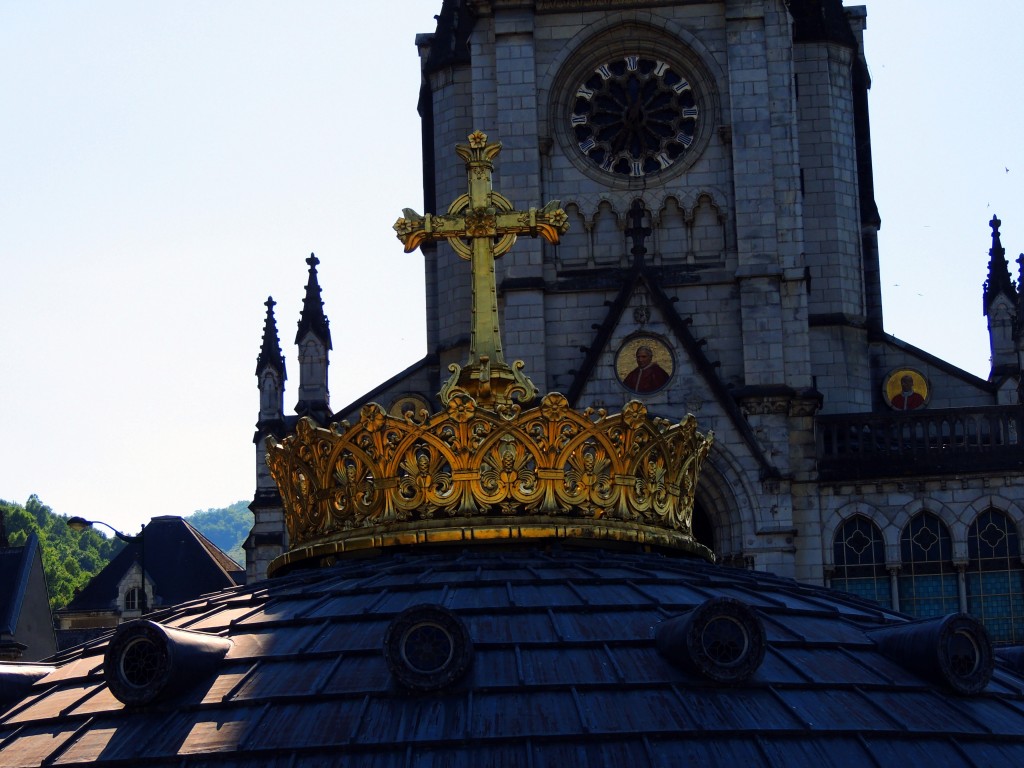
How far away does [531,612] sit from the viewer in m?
10.9

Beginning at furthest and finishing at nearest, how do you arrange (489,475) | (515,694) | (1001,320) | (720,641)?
(1001,320), (489,475), (720,641), (515,694)

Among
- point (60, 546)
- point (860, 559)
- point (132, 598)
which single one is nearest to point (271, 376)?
point (860, 559)

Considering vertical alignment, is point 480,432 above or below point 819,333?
→ below

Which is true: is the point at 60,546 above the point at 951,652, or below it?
above

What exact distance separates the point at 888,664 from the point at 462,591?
7.49 feet

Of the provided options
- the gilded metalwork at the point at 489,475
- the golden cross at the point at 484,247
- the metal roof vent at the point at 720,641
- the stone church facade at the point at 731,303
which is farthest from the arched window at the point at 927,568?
the metal roof vent at the point at 720,641

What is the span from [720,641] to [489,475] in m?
2.23

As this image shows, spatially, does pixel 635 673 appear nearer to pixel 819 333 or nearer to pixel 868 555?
pixel 868 555

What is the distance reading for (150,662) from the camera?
10469 mm

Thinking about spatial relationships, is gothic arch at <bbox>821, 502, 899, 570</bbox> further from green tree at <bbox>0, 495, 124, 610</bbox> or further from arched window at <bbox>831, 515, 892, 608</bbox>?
green tree at <bbox>0, 495, 124, 610</bbox>

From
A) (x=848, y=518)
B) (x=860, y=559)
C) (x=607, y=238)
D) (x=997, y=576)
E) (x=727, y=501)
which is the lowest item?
(x=997, y=576)

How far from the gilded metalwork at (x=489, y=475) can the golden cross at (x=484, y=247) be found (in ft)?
1.60

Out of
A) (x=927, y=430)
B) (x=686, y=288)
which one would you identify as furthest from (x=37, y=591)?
(x=927, y=430)

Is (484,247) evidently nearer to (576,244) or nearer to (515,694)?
(515,694)
